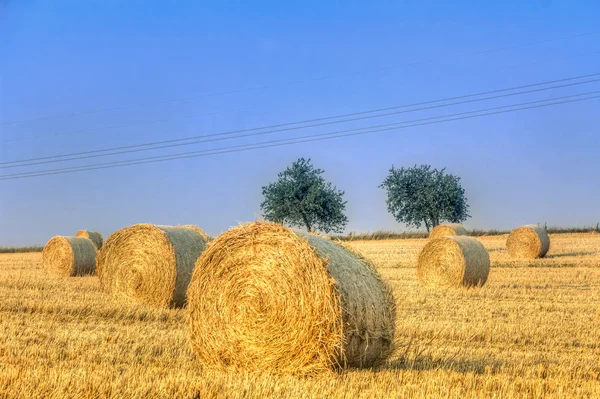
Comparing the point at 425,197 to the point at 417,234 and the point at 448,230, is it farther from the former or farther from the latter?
the point at 448,230

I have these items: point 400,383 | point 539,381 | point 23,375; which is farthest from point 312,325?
point 23,375

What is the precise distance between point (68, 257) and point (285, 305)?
48.8 ft

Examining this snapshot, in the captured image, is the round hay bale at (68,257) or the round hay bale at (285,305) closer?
the round hay bale at (285,305)

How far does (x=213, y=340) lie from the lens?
25.9 ft

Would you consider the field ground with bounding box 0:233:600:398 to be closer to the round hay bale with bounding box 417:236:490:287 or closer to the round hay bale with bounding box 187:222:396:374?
the round hay bale with bounding box 187:222:396:374

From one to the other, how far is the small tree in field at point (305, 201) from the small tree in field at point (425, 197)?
532cm

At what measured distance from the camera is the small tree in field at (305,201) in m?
56.7

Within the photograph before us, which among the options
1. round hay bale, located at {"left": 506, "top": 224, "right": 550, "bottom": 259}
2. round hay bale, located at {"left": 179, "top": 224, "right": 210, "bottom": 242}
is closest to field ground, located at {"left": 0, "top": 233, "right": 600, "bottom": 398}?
round hay bale, located at {"left": 179, "top": 224, "right": 210, "bottom": 242}

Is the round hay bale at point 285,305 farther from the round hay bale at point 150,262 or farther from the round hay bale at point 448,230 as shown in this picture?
the round hay bale at point 448,230

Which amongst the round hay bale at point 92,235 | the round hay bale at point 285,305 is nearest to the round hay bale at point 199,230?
the round hay bale at point 285,305

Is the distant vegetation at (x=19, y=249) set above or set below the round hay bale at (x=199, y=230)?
below

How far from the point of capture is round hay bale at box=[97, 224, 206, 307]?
13.1m

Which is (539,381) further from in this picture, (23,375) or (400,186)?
(400,186)

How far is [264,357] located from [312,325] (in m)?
0.68
